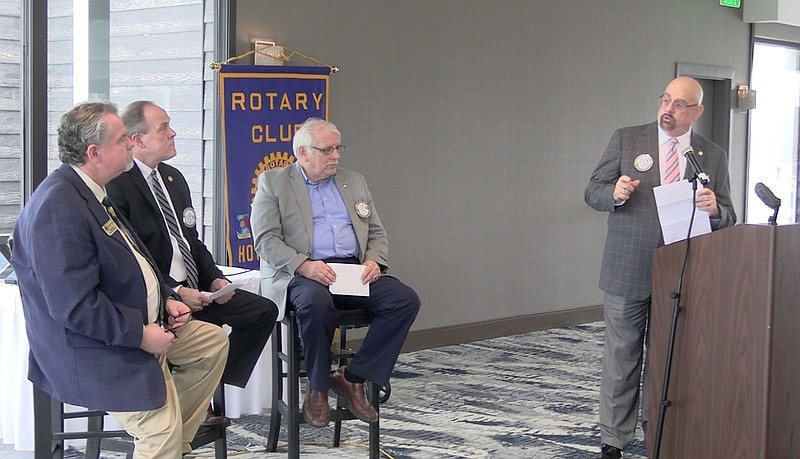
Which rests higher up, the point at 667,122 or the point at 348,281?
the point at 667,122

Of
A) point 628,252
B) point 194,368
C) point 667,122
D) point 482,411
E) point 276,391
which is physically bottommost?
point 482,411

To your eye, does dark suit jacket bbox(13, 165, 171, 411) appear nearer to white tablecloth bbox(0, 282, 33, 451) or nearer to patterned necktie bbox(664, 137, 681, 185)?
white tablecloth bbox(0, 282, 33, 451)

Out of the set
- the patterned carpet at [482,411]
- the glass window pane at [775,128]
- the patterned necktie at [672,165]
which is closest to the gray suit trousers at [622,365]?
the patterned carpet at [482,411]

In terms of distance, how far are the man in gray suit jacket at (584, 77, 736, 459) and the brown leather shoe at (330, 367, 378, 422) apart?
99cm

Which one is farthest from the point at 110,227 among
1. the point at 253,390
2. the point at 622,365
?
the point at 622,365

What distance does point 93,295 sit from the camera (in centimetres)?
278

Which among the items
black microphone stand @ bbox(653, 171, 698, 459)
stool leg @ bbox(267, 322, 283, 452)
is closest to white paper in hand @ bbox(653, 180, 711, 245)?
black microphone stand @ bbox(653, 171, 698, 459)

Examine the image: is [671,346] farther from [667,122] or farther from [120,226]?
[120,226]

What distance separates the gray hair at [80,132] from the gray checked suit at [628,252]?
1982 mm

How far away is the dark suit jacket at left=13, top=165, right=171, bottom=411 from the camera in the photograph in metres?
2.75

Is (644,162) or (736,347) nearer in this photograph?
(736,347)

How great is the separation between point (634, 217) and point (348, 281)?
1177mm

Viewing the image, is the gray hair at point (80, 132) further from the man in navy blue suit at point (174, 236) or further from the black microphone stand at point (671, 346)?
the black microphone stand at point (671, 346)

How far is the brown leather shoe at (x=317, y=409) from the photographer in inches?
147
